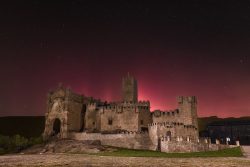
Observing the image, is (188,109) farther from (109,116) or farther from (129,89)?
(109,116)

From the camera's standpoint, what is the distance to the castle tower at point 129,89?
8979cm

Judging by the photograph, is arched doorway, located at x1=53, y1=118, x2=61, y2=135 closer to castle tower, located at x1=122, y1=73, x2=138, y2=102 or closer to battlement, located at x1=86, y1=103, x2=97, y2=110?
battlement, located at x1=86, y1=103, x2=97, y2=110

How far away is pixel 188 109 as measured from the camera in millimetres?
79812

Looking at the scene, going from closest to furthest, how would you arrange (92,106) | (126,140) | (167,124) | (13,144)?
(13,144)
(126,140)
(167,124)
(92,106)

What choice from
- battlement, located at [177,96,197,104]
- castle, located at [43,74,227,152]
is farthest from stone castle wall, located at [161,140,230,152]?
battlement, located at [177,96,197,104]

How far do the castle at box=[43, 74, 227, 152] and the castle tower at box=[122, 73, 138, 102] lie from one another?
1.07 m

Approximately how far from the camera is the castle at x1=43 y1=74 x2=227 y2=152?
2852 inches

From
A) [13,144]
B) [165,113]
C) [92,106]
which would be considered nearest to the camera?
[13,144]

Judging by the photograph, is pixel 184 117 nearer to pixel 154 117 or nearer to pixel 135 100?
pixel 154 117

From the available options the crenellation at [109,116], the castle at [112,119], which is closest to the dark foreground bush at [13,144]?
the castle at [112,119]

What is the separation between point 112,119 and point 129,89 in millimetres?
12831

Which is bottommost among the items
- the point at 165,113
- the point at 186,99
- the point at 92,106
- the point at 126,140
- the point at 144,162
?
the point at 144,162

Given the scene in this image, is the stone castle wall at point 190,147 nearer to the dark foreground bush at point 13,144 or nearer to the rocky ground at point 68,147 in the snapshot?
the rocky ground at point 68,147

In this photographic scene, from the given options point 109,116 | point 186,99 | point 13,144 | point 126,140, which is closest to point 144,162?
point 126,140
